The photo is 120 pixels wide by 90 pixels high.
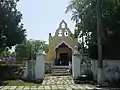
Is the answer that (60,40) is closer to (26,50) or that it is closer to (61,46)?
(61,46)

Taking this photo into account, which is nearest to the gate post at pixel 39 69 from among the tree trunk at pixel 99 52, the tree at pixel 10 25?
the tree at pixel 10 25

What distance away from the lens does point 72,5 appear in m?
29.8

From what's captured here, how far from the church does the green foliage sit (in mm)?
17889

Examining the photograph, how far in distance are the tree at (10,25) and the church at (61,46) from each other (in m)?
18.2

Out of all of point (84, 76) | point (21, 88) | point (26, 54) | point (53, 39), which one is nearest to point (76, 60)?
point (84, 76)

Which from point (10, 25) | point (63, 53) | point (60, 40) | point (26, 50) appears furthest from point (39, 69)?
point (26, 50)

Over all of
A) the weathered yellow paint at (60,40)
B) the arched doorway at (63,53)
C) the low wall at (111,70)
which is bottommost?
the low wall at (111,70)

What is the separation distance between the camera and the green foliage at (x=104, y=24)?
25203 millimetres

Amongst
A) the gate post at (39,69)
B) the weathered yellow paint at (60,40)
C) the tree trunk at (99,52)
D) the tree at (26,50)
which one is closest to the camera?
the tree trunk at (99,52)

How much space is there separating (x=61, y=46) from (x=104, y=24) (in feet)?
77.1

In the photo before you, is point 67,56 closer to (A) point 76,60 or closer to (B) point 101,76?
(A) point 76,60

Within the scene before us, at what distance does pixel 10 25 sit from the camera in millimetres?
28641

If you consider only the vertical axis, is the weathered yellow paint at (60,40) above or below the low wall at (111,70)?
above

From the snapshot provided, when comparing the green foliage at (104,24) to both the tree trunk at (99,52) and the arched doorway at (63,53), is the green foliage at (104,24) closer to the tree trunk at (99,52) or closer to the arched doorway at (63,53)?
the tree trunk at (99,52)
